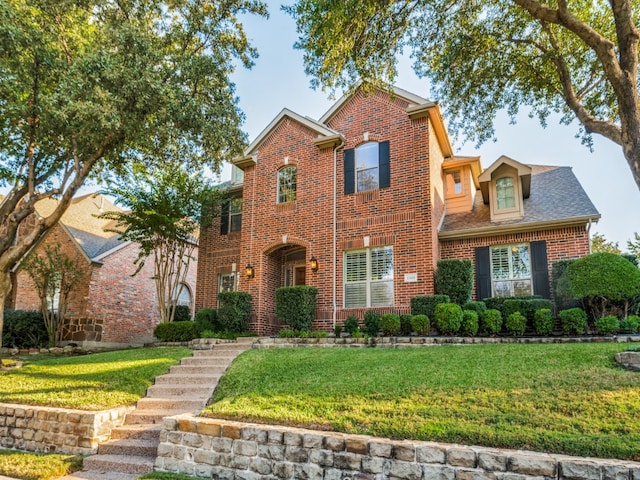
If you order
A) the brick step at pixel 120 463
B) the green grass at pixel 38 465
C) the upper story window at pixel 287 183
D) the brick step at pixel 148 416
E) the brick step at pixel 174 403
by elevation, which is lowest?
the green grass at pixel 38 465

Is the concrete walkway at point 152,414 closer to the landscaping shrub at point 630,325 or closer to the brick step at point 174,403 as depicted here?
the brick step at point 174,403

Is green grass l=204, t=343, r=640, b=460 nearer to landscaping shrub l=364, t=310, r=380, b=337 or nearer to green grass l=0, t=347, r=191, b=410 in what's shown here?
green grass l=0, t=347, r=191, b=410

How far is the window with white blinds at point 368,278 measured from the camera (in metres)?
12.1

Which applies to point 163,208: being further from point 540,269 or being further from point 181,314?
point 540,269

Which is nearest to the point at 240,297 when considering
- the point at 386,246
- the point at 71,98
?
the point at 386,246

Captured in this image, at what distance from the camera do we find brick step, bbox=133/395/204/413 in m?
6.98

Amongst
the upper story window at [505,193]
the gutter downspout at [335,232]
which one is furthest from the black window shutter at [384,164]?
the upper story window at [505,193]

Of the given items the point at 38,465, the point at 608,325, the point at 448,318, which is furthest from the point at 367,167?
the point at 38,465

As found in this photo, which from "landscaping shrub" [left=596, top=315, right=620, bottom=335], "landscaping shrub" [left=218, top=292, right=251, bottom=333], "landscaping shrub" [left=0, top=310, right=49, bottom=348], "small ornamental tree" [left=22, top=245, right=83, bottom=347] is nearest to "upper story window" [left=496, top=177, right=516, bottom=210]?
"landscaping shrub" [left=596, top=315, right=620, bottom=335]

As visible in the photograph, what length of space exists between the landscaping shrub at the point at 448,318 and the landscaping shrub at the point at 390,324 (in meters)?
0.98

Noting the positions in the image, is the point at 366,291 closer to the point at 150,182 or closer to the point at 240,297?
the point at 240,297

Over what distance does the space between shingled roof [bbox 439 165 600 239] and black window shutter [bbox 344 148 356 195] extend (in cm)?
310

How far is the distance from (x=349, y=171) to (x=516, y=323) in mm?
6598

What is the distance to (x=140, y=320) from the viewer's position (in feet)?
59.2
